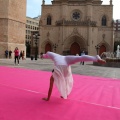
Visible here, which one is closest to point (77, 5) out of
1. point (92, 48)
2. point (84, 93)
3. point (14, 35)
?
point (92, 48)

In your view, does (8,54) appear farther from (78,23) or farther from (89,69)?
(78,23)

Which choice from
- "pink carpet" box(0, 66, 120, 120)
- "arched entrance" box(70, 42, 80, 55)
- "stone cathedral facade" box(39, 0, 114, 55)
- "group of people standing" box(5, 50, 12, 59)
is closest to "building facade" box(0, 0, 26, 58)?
"group of people standing" box(5, 50, 12, 59)

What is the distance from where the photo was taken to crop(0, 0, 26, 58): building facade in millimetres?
26344

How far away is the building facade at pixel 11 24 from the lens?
26.3 m

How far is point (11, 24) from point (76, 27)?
70.1ft

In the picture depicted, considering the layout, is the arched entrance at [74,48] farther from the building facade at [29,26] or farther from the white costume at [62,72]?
the building facade at [29,26]

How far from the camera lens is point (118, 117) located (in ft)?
13.2

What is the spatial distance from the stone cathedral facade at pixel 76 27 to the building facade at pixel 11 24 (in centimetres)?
1840

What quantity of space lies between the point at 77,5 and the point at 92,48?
30.5 ft

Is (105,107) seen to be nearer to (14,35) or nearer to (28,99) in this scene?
(28,99)

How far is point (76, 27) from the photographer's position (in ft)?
152

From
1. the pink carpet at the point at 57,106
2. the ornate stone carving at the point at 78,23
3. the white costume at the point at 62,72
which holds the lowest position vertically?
the pink carpet at the point at 57,106

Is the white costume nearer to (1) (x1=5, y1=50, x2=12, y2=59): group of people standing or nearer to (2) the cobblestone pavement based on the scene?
(2) the cobblestone pavement

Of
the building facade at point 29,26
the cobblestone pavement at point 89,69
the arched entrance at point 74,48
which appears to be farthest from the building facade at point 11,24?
the building facade at point 29,26
